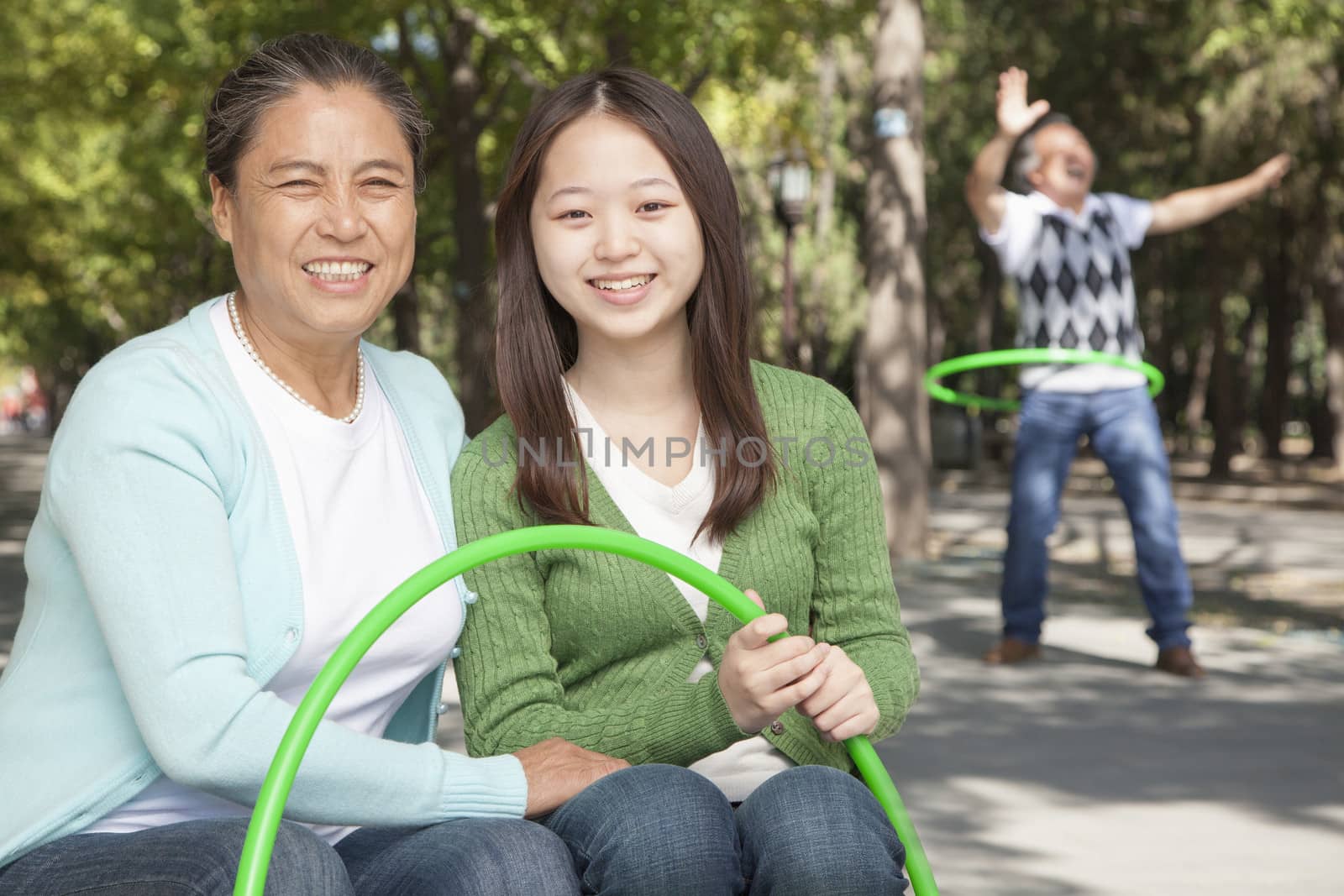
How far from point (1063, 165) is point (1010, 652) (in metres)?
2.26

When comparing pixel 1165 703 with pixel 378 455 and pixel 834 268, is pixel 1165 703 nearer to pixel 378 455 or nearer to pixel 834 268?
pixel 378 455

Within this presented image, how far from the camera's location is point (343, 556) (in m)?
2.21

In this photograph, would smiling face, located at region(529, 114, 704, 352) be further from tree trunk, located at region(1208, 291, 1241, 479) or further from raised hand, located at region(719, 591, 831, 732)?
tree trunk, located at region(1208, 291, 1241, 479)

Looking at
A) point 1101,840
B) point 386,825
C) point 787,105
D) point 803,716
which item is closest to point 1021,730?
point 1101,840

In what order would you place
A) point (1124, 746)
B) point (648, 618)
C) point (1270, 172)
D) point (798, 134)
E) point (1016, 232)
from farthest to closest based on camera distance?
point (798, 134), point (1270, 172), point (1016, 232), point (1124, 746), point (648, 618)

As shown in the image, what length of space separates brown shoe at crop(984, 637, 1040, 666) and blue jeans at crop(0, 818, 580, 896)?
5.54 meters

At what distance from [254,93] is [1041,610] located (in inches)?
226

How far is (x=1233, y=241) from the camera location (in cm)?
2297

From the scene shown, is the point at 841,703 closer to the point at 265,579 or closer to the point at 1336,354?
the point at 265,579

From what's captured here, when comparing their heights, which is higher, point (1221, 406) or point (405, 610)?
point (405, 610)

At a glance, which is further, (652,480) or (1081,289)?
(1081,289)

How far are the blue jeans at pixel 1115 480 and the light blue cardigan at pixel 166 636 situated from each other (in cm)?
509

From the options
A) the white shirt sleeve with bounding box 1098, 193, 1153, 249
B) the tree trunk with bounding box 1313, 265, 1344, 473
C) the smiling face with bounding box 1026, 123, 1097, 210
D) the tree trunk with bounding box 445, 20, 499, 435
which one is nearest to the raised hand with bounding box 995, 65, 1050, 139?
the smiling face with bounding box 1026, 123, 1097, 210

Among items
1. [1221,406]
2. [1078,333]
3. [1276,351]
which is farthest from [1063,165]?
[1276,351]
